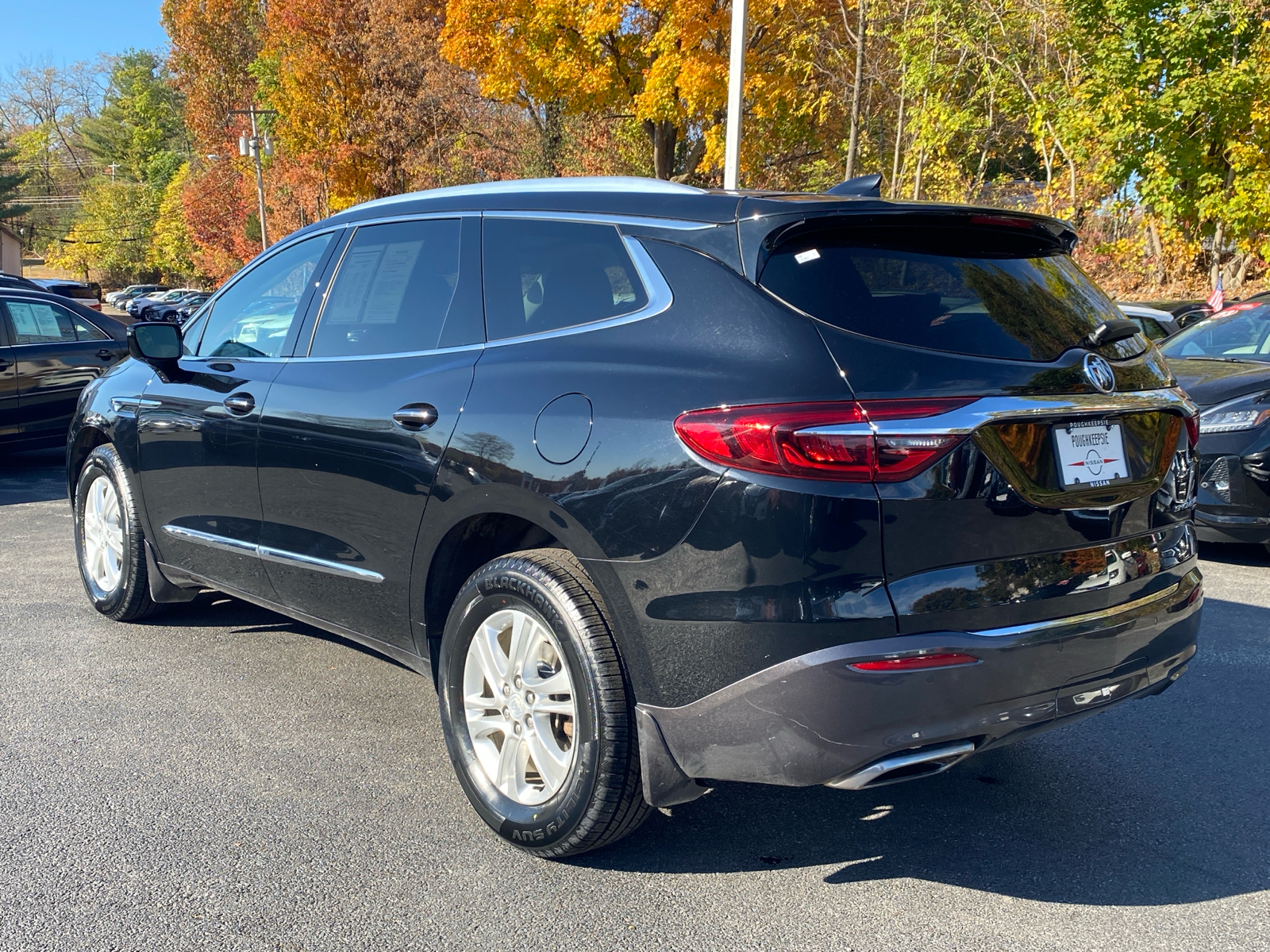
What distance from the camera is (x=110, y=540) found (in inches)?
211

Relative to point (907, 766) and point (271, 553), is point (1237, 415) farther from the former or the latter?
point (271, 553)

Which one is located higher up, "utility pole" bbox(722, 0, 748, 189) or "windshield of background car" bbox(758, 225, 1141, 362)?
"utility pole" bbox(722, 0, 748, 189)

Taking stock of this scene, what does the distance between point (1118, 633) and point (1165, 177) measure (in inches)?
774

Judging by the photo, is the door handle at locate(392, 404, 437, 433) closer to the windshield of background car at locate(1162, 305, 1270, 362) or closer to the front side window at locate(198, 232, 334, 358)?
the front side window at locate(198, 232, 334, 358)

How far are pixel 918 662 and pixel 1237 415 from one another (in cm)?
516

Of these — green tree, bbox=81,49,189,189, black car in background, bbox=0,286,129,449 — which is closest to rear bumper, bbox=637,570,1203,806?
black car in background, bbox=0,286,129,449

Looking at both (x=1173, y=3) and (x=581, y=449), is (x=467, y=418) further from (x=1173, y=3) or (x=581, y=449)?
(x=1173, y=3)

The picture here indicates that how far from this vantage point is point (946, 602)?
8.41ft

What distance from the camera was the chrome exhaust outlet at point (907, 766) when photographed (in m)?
2.60

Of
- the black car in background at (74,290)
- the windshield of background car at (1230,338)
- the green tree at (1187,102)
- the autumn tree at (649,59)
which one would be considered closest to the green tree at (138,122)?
the black car in background at (74,290)

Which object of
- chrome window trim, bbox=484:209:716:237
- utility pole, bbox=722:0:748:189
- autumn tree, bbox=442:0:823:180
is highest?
autumn tree, bbox=442:0:823:180

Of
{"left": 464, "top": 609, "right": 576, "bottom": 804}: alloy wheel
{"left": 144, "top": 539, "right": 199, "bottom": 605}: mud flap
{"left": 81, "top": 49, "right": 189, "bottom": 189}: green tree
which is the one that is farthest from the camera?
{"left": 81, "top": 49, "right": 189, "bottom": 189}: green tree

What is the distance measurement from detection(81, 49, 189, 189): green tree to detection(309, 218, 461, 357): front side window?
91.7 meters

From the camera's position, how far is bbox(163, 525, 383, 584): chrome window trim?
3707mm
